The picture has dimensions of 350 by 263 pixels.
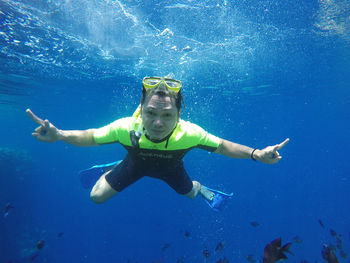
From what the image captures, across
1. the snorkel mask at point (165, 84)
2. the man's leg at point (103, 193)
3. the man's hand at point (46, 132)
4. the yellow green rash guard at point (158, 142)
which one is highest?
the snorkel mask at point (165, 84)

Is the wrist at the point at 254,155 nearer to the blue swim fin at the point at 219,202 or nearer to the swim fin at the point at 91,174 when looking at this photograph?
the blue swim fin at the point at 219,202

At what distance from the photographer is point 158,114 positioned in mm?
3600

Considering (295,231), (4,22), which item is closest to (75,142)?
(4,22)

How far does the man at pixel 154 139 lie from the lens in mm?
3611

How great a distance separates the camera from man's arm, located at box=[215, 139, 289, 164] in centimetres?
359

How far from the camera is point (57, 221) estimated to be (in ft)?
86.8

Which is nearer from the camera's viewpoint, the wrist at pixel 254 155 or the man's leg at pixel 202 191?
the wrist at pixel 254 155

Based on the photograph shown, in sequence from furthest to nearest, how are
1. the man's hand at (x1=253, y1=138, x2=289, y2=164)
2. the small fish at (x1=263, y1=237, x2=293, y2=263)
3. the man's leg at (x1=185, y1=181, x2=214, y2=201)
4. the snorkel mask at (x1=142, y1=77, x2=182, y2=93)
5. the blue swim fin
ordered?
the blue swim fin
the man's leg at (x1=185, y1=181, x2=214, y2=201)
the snorkel mask at (x1=142, y1=77, x2=182, y2=93)
the man's hand at (x1=253, y1=138, x2=289, y2=164)
the small fish at (x1=263, y1=237, x2=293, y2=263)

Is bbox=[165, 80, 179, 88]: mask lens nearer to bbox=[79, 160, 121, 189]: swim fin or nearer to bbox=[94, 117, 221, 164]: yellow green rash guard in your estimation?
bbox=[94, 117, 221, 164]: yellow green rash guard

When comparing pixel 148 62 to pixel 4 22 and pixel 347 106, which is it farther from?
pixel 347 106

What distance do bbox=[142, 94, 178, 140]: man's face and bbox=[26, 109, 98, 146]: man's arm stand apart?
138 centimetres

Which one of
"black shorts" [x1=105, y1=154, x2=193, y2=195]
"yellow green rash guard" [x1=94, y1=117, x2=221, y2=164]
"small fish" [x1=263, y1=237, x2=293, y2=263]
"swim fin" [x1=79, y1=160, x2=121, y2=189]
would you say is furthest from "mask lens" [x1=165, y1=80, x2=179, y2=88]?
"swim fin" [x1=79, y1=160, x2=121, y2=189]

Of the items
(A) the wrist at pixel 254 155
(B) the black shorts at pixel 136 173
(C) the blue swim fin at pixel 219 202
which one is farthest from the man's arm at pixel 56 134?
(C) the blue swim fin at pixel 219 202

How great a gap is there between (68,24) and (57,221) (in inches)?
996
